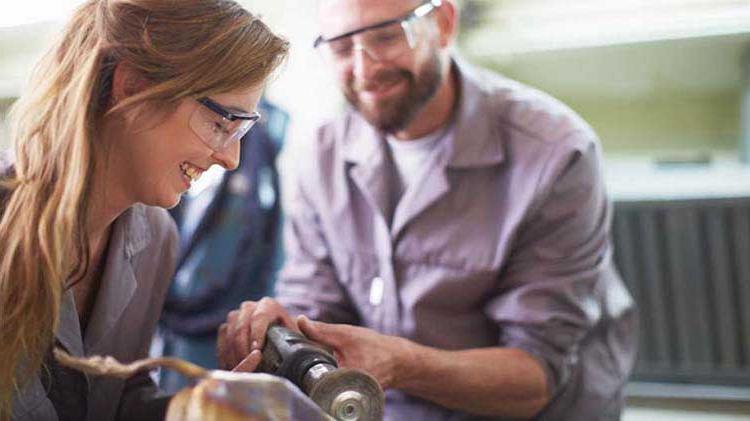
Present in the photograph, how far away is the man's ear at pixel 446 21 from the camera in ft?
5.98

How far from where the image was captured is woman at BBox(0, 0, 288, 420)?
118 centimetres

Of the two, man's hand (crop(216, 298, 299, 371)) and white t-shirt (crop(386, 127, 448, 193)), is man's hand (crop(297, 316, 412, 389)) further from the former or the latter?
white t-shirt (crop(386, 127, 448, 193))

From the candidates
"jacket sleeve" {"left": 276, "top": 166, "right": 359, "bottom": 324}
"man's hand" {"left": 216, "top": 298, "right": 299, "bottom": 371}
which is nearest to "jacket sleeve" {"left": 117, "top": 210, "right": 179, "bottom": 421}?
"man's hand" {"left": 216, "top": 298, "right": 299, "bottom": 371}

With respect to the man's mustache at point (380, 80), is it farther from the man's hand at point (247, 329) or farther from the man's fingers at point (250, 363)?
the man's fingers at point (250, 363)

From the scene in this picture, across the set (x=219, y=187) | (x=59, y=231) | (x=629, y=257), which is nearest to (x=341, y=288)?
(x=219, y=187)

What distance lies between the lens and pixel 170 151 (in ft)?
4.12

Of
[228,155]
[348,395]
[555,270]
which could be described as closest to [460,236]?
[555,270]

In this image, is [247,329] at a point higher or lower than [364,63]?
lower

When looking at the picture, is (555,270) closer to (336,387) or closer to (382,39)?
(382,39)

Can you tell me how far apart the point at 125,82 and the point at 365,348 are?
0.58 metres

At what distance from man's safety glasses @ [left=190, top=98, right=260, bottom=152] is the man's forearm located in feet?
1.69

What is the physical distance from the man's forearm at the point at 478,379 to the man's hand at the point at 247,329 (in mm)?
245

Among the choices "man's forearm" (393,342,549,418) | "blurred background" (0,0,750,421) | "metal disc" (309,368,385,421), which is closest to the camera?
"metal disc" (309,368,385,421)

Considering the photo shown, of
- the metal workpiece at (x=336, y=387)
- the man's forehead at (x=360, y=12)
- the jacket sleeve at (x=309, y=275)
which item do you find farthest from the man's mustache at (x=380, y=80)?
the metal workpiece at (x=336, y=387)
